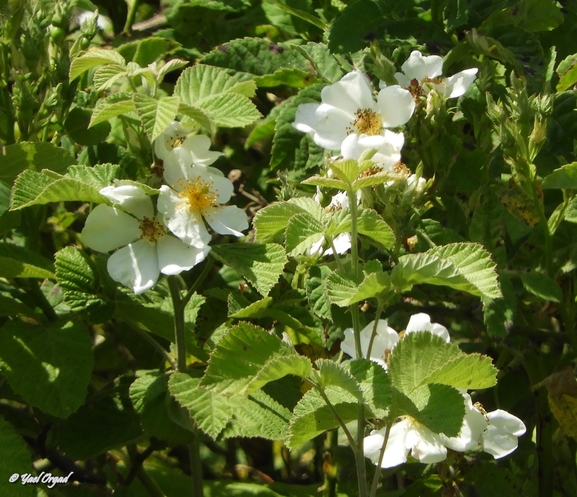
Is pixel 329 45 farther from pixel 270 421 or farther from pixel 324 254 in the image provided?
pixel 270 421

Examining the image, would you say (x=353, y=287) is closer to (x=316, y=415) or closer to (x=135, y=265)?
(x=316, y=415)

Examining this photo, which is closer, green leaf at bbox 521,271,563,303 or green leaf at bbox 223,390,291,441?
green leaf at bbox 223,390,291,441

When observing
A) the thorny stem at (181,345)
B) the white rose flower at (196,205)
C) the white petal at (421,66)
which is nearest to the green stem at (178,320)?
the thorny stem at (181,345)

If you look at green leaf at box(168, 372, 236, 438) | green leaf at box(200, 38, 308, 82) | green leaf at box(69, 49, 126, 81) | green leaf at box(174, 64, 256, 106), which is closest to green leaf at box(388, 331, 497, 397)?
green leaf at box(168, 372, 236, 438)

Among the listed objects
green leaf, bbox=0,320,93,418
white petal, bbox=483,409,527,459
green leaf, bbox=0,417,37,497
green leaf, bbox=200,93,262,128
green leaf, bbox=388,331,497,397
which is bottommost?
white petal, bbox=483,409,527,459

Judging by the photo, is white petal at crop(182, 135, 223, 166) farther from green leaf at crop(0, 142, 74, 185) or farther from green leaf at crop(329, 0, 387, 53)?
green leaf at crop(329, 0, 387, 53)

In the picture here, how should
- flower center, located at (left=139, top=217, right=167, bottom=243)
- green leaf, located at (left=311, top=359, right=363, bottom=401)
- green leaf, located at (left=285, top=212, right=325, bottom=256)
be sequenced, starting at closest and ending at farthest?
1. green leaf, located at (left=311, top=359, right=363, bottom=401)
2. green leaf, located at (left=285, top=212, right=325, bottom=256)
3. flower center, located at (left=139, top=217, right=167, bottom=243)

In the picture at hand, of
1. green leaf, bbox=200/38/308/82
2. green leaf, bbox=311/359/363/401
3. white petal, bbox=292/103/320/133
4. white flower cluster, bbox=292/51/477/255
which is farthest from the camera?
green leaf, bbox=200/38/308/82
